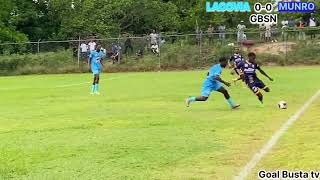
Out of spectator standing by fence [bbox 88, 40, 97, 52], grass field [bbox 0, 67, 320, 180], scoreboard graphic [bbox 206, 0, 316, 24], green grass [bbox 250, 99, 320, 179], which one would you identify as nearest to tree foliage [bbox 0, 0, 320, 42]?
scoreboard graphic [bbox 206, 0, 316, 24]

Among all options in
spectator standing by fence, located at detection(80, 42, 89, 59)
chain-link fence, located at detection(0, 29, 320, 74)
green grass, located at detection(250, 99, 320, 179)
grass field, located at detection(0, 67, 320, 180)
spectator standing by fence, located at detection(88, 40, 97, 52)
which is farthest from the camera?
spectator standing by fence, located at detection(80, 42, 89, 59)

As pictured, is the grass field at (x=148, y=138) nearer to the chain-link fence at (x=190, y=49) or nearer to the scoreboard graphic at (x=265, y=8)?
the chain-link fence at (x=190, y=49)

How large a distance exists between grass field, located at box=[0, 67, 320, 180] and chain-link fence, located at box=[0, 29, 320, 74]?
23.8 meters

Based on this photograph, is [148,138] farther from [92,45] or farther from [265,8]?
[265,8]

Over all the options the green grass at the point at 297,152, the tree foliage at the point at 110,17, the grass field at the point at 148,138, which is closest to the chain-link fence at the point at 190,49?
the tree foliage at the point at 110,17

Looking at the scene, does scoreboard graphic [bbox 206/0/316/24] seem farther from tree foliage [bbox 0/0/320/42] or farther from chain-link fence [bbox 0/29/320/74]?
chain-link fence [bbox 0/29/320/74]

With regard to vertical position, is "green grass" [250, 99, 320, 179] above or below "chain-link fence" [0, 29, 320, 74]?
below

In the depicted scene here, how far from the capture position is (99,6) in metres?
60.5

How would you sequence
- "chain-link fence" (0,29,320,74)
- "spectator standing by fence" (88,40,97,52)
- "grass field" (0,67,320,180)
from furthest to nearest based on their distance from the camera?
"chain-link fence" (0,29,320,74) < "spectator standing by fence" (88,40,97,52) < "grass field" (0,67,320,180)

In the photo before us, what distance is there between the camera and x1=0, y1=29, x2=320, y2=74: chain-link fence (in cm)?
4444

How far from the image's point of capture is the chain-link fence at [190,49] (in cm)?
4444

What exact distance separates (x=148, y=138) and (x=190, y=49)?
34.4 m

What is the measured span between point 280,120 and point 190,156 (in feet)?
16.1

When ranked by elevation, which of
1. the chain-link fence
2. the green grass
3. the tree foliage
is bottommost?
the green grass
